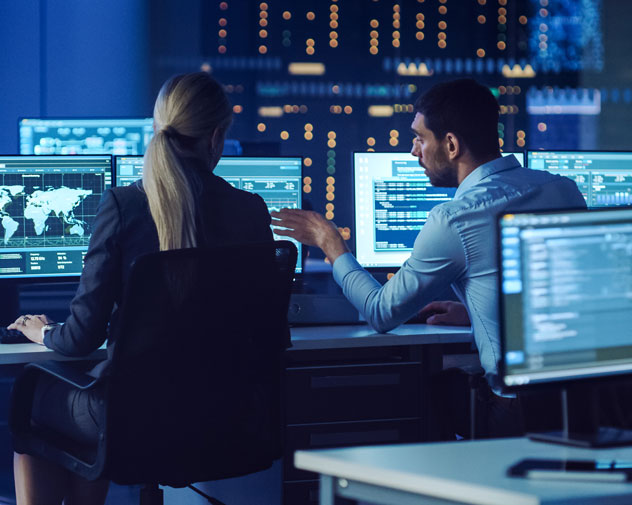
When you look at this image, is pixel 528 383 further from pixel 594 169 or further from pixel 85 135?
pixel 85 135

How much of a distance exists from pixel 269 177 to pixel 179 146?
34.2 inches

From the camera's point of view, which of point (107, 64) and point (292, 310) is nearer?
point (292, 310)

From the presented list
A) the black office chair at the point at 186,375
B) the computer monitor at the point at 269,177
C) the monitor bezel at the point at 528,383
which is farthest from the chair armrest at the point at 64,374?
the computer monitor at the point at 269,177

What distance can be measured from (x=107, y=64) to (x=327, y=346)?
3.97 meters

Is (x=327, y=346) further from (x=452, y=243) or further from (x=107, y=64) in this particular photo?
(x=107, y=64)

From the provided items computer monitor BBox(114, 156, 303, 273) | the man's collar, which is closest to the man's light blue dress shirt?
the man's collar

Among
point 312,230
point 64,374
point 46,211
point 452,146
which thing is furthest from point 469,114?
point 46,211

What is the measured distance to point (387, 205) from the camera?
117 inches

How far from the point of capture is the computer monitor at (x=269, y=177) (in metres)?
2.90

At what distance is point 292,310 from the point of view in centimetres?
275

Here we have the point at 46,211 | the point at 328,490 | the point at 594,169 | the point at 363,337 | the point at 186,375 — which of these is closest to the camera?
the point at 328,490

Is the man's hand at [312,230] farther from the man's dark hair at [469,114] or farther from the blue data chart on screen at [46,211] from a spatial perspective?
the blue data chart on screen at [46,211]

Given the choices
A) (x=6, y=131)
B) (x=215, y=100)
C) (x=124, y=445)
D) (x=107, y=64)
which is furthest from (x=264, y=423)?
(x=107, y=64)

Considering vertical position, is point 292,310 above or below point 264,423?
above
